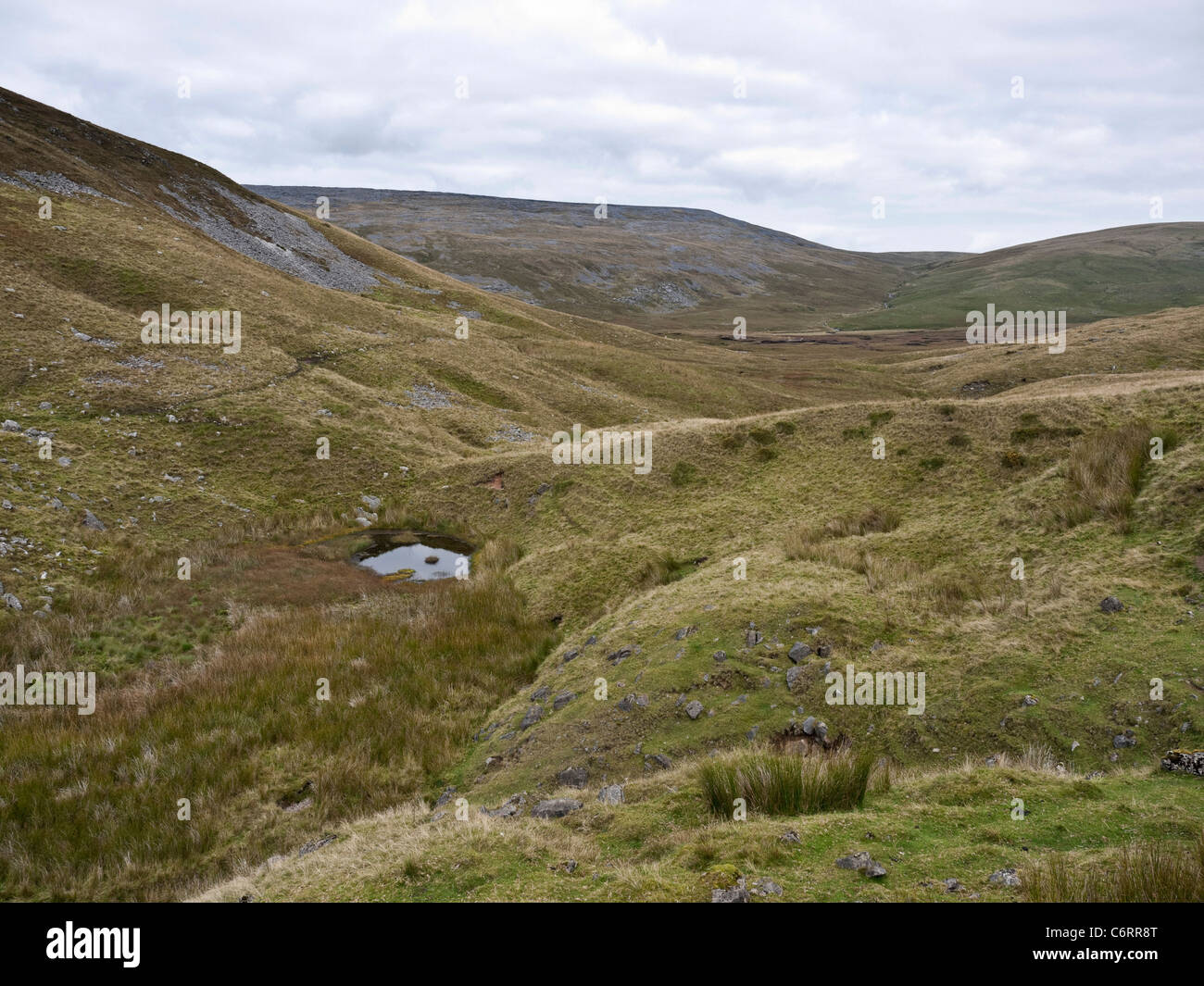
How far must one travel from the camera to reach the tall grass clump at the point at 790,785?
27.3 ft

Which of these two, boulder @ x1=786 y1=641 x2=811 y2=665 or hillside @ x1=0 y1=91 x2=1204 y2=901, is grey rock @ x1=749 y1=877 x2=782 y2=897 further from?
boulder @ x1=786 y1=641 x2=811 y2=665

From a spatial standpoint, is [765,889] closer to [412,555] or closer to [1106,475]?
[1106,475]

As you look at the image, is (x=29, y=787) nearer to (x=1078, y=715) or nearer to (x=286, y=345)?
(x=1078, y=715)

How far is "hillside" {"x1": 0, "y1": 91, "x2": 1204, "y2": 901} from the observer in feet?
26.5

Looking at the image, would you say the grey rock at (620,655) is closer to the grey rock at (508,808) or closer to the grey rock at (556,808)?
the grey rock at (508,808)

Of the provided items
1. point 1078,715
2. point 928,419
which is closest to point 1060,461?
point 928,419

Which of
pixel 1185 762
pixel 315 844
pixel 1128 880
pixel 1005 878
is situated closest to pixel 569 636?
pixel 315 844

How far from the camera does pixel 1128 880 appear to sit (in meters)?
5.35

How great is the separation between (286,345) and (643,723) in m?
39.5

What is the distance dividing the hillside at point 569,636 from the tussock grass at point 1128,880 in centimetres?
23

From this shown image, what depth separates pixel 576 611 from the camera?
19.0 metres

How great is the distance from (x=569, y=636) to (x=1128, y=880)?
43.7ft

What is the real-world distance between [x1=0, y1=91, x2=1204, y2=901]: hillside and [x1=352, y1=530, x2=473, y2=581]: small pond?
79 cm

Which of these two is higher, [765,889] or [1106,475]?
[1106,475]
